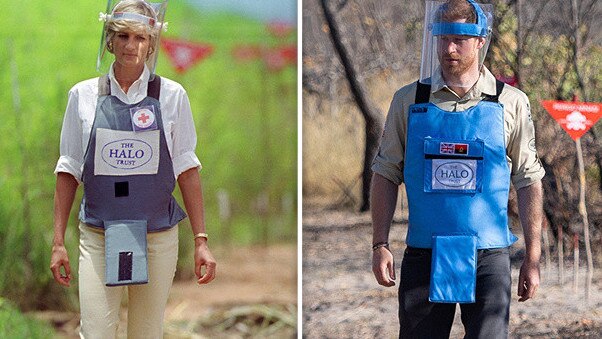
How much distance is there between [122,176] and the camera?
5.04 m

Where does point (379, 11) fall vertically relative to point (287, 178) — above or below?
above

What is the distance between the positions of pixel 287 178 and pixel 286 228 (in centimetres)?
24

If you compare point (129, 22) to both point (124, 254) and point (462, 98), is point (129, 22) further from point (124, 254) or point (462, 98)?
point (462, 98)

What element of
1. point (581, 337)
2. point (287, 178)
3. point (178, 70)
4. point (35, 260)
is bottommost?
point (581, 337)

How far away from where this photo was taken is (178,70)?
5820mm

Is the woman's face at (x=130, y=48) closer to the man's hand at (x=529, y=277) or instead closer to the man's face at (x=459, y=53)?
the man's face at (x=459, y=53)

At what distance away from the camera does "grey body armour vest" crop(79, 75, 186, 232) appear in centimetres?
500

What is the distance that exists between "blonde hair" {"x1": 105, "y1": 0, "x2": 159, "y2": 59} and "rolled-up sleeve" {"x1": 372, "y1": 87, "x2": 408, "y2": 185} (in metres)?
1.02

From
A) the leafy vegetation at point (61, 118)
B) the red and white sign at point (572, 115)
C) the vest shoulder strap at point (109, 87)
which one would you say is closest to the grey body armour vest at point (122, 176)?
the vest shoulder strap at point (109, 87)

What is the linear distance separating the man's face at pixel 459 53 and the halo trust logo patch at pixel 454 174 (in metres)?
0.36

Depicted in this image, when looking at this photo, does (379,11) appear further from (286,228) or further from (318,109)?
→ (286,228)

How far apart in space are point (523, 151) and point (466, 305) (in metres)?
0.64

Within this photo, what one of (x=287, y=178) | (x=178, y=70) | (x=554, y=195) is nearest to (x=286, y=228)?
(x=287, y=178)

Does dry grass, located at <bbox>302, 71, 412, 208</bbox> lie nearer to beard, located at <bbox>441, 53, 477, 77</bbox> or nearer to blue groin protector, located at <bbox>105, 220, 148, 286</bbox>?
beard, located at <bbox>441, 53, 477, 77</bbox>
